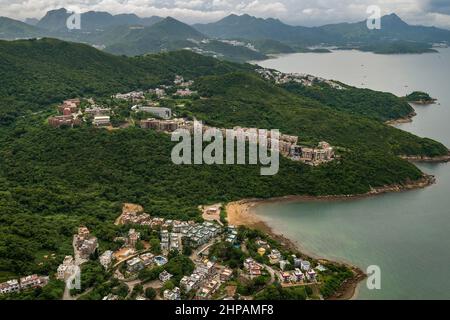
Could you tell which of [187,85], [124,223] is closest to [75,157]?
[124,223]

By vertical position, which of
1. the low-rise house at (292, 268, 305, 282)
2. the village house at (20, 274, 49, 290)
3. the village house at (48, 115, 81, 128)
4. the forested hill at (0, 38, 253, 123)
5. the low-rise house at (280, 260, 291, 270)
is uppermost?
the forested hill at (0, 38, 253, 123)

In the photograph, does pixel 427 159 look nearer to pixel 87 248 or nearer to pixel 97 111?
pixel 97 111

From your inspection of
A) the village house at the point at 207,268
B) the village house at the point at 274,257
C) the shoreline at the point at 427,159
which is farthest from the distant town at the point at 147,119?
the village house at the point at 207,268

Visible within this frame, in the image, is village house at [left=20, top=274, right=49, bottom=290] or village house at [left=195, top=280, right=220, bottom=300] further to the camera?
village house at [left=195, top=280, right=220, bottom=300]

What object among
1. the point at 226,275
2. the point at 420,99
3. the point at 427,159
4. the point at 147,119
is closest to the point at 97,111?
the point at 147,119

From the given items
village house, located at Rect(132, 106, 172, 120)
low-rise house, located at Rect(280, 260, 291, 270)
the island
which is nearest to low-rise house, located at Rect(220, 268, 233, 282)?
low-rise house, located at Rect(280, 260, 291, 270)

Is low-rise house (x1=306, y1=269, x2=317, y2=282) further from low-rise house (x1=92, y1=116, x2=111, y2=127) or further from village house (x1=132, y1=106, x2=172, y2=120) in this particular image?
village house (x1=132, y1=106, x2=172, y2=120)
